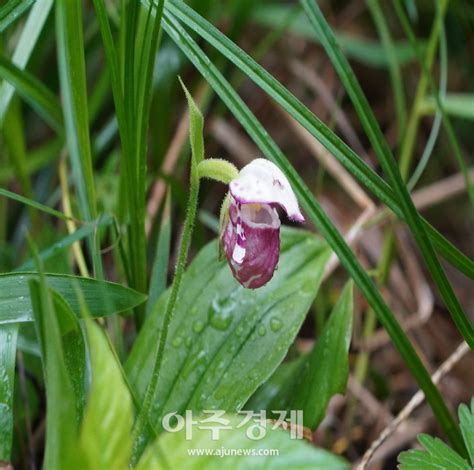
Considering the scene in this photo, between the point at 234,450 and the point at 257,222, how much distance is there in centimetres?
31

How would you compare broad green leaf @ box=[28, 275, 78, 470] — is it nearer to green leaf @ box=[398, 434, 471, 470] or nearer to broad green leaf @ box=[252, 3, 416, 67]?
green leaf @ box=[398, 434, 471, 470]

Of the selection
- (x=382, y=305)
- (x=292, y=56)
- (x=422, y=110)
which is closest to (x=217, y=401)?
(x=382, y=305)

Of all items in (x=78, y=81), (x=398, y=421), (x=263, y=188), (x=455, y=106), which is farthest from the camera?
(x=455, y=106)

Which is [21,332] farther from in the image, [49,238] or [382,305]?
[382,305]

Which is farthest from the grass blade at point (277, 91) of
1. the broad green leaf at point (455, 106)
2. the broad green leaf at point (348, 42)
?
the broad green leaf at point (348, 42)

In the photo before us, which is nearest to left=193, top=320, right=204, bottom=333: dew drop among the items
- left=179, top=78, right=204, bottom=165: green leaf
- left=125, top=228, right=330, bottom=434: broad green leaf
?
left=125, top=228, right=330, bottom=434: broad green leaf

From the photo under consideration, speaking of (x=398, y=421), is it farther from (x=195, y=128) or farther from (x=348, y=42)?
(x=348, y=42)

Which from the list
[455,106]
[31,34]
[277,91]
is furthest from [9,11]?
[455,106]

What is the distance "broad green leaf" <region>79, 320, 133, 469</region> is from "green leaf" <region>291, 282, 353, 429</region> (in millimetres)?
535

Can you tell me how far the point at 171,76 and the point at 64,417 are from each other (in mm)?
1381

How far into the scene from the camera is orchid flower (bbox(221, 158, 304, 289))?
2.87 ft

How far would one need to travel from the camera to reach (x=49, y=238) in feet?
4.85

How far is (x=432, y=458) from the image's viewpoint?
95cm

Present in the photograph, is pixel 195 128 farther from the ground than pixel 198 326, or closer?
farther from the ground
